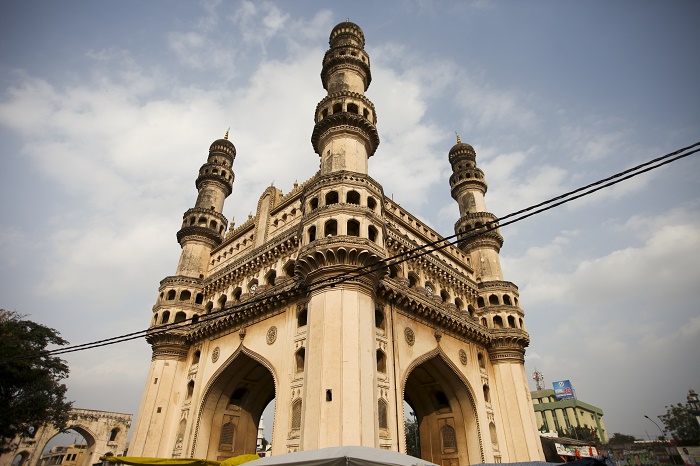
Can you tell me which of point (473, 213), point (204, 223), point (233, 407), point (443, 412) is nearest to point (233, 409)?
point (233, 407)

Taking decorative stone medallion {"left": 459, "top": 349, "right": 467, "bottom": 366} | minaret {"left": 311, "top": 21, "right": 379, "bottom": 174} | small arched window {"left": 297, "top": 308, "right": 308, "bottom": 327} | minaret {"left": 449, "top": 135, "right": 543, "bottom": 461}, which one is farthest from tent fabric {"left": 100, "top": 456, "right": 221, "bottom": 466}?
minaret {"left": 449, "top": 135, "right": 543, "bottom": 461}

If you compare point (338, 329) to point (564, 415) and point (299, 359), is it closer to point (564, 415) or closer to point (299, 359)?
point (299, 359)

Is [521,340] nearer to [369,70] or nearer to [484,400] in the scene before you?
[484,400]

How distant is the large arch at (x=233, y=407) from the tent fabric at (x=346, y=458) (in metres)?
13.6

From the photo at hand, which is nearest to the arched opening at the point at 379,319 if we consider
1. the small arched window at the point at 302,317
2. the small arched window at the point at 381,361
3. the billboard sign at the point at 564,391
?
the small arched window at the point at 381,361

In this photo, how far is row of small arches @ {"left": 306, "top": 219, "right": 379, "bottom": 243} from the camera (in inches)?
822

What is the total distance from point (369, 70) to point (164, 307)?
2193cm

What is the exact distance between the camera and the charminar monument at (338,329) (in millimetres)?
17859

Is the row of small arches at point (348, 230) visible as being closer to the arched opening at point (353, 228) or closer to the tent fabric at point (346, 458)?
the arched opening at point (353, 228)

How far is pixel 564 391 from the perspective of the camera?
3447 inches

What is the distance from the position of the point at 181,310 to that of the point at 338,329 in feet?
51.8

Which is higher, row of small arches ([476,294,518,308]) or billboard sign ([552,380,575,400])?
billboard sign ([552,380,575,400])

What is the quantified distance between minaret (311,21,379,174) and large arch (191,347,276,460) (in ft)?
39.3

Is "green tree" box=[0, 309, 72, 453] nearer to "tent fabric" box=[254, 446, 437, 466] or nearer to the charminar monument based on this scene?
the charminar monument
